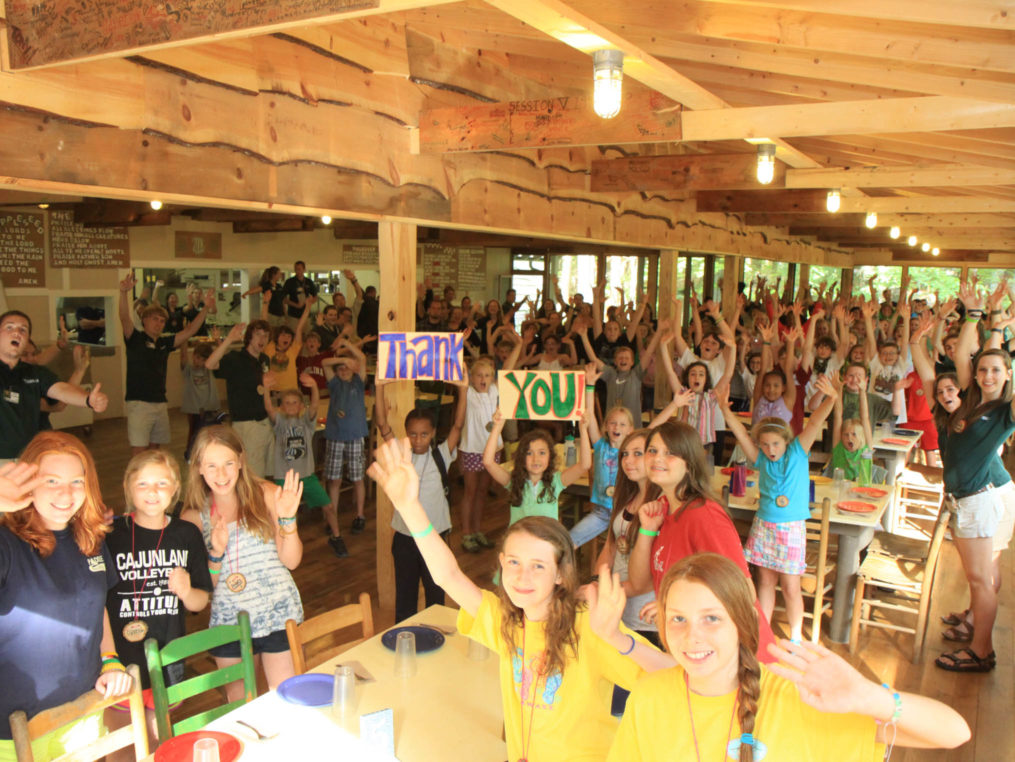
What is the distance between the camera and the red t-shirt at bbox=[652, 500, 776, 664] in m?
2.90

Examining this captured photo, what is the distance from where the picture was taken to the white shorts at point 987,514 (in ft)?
15.4

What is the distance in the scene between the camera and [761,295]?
1700 cm

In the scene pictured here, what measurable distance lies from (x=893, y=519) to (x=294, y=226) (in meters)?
8.33

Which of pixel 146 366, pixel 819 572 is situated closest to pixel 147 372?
pixel 146 366

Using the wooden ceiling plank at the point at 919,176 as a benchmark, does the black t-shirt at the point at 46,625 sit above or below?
below

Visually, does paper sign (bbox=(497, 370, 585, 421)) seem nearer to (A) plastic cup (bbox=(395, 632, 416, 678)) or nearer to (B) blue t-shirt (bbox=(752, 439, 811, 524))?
(B) blue t-shirt (bbox=(752, 439, 811, 524))

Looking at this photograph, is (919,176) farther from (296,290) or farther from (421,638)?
(296,290)

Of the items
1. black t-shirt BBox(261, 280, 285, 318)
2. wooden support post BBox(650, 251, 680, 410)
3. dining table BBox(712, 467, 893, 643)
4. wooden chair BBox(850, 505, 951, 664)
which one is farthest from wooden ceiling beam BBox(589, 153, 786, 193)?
black t-shirt BBox(261, 280, 285, 318)

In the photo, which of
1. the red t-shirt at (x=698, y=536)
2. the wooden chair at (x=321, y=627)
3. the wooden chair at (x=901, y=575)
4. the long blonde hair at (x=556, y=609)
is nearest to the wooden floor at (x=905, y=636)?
the wooden chair at (x=901, y=575)

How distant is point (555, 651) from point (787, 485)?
8.78ft

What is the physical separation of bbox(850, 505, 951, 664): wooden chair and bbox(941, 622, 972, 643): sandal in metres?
0.23

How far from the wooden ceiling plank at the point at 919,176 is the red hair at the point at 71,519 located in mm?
5770

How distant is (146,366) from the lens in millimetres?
7047

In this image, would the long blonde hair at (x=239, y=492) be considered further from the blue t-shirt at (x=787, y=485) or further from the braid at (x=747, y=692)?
the blue t-shirt at (x=787, y=485)
